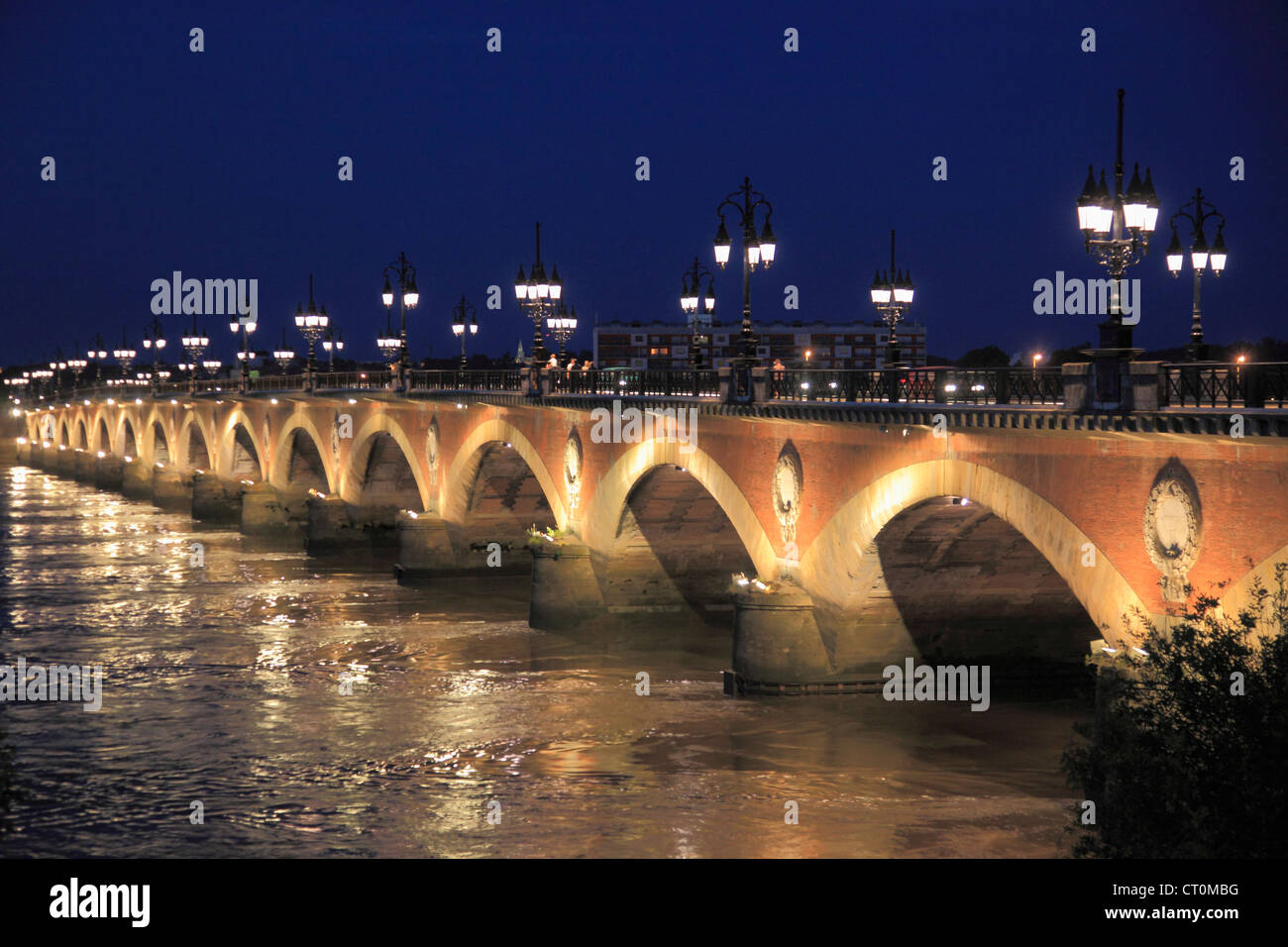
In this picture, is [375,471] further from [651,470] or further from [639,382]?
[651,470]

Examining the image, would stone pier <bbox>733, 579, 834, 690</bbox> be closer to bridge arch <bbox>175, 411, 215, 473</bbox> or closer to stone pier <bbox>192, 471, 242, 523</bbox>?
stone pier <bbox>192, 471, 242, 523</bbox>

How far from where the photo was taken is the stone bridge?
1569 centimetres

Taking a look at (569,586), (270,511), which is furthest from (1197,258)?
(270,511)

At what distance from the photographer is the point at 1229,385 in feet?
47.4

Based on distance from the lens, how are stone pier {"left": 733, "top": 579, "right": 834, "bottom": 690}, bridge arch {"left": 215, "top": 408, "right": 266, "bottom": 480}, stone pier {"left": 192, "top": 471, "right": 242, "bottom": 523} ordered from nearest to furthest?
stone pier {"left": 733, "top": 579, "right": 834, "bottom": 690}, stone pier {"left": 192, "top": 471, "right": 242, "bottom": 523}, bridge arch {"left": 215, "top": 408, "right": 266, "bottom": 480}

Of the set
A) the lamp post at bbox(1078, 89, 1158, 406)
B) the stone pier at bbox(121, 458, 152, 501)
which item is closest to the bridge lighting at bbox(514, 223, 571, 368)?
the lamp post at bbox(1078, 89, 1158, 406)

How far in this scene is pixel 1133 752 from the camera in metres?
12.9

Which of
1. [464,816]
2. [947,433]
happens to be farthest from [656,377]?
[464,816]

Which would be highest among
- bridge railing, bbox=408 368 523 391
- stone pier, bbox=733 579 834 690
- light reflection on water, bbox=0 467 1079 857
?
bridge railing, bbox=408 368 523 391

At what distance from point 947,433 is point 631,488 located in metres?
11.5

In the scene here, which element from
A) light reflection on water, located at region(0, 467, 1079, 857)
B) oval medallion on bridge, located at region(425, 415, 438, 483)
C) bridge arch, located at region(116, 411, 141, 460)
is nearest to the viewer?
light reflection on water, located at region(0, 467, 1079, 857)

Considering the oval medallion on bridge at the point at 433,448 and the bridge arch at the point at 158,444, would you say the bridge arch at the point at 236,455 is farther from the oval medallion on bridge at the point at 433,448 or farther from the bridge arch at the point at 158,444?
the oval medallion on bridge at the point at 433,448

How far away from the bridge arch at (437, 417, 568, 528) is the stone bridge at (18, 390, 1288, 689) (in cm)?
8

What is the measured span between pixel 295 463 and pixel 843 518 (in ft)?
135
